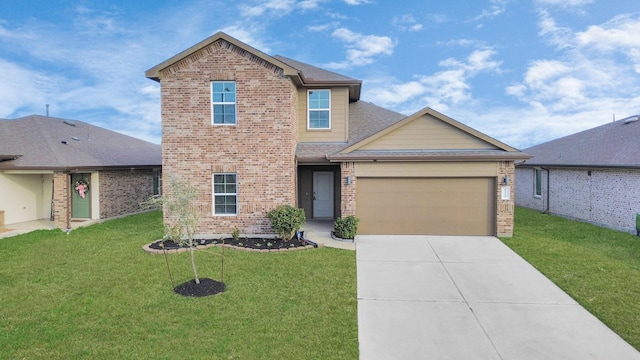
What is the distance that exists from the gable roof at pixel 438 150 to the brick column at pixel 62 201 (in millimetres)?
10534

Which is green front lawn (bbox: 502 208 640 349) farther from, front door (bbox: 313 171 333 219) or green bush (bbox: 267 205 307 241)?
front door (bbox: 313 171 333 219)

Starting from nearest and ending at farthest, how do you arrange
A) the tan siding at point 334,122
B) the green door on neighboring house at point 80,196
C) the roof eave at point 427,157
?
1. the roof eave at point 427,157
2. the tan siding at point 334,122
3. the green door on neighboring house at point 80,196

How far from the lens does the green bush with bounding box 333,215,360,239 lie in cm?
1166

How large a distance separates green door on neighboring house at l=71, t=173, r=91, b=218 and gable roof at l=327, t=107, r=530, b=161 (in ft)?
37.3

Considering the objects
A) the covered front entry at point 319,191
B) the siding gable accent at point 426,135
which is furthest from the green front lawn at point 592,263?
the covered front entry at point 319,191

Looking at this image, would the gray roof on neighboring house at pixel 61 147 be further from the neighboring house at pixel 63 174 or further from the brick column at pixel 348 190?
the brick column at pixel 348 190

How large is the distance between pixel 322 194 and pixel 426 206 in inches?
191

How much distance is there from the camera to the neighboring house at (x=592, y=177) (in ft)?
44.0

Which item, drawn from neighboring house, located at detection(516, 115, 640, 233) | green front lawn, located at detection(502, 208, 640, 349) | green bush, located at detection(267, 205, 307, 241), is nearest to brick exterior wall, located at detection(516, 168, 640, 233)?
neighboring house, located at detection(516, 115, 640, 233)

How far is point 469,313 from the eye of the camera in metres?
6.42

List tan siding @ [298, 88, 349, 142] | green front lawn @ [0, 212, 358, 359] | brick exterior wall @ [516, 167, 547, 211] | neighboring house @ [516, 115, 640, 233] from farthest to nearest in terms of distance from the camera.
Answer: brick exterior wall @ [516, 167, 547, 211], tan siding @ [298, 88, 349, 142], neighboring house @ [516, 115, 640, 233], green front lawn @ [0, 212, 358, 359]

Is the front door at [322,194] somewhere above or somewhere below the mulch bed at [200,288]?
above

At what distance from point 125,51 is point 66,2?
3.01 meters

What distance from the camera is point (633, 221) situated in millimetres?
12992
